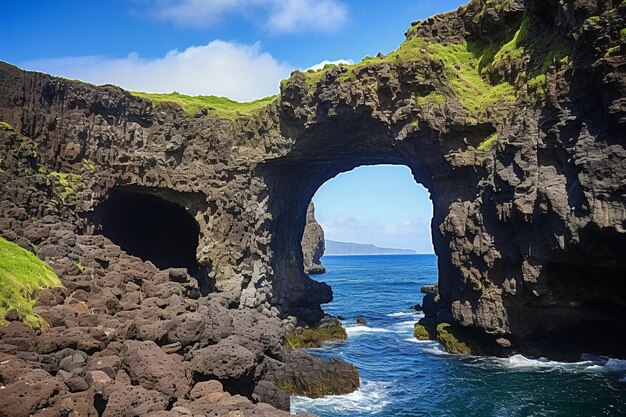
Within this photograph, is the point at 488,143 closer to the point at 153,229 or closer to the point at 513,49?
the point at 513,49

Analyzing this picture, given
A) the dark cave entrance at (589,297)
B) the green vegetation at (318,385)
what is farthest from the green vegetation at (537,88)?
the green vegetation at (318,385)

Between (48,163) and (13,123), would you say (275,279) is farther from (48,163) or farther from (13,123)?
(13,123)

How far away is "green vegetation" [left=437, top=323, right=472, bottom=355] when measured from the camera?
33.2m

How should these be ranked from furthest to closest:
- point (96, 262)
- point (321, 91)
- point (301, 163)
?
point (301, 163), point (321, 91), point (96, 262)

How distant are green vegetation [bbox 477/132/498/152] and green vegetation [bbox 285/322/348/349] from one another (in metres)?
18.6

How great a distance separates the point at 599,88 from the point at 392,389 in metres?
18.3

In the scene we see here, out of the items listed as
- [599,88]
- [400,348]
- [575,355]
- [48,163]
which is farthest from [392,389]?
[48,163]

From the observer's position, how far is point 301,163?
1639 inches

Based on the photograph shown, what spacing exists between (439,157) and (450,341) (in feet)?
42.1

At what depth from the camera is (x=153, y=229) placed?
45.8 metres

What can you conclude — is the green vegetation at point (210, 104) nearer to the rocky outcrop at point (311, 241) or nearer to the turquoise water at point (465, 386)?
the turquoise water at point (465, 386)

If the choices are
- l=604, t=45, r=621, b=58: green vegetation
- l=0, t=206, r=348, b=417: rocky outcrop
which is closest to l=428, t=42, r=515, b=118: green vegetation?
l=604, t=45, r=621, b=58: green vegetation

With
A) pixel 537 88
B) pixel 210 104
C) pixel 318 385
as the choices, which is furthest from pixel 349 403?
pixel 210 104

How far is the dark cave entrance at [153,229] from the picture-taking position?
131 feet
